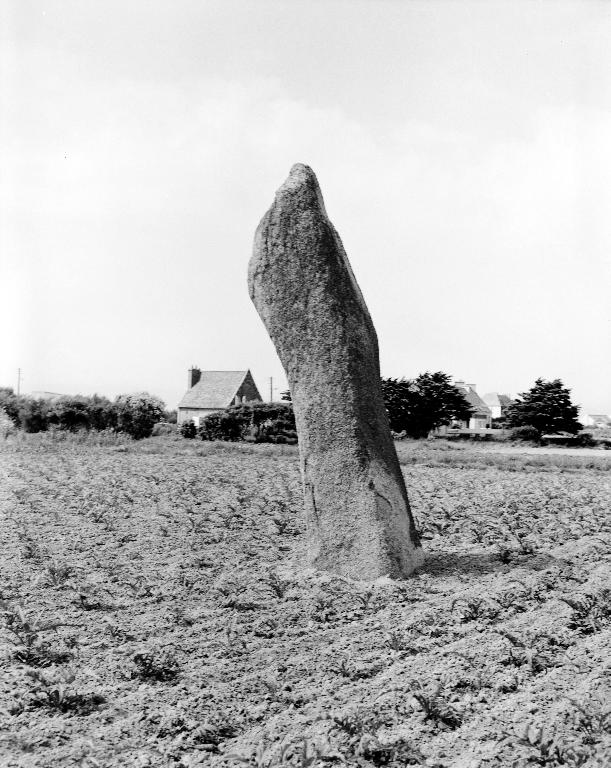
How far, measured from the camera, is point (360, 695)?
3.66 meters

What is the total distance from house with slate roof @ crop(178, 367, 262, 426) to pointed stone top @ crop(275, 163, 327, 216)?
129 feet

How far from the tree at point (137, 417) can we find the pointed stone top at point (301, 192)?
88.6ft

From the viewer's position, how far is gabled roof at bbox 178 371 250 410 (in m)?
46.2

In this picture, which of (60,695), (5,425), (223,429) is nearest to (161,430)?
(223,429)

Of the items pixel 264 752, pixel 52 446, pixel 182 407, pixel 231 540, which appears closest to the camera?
pixel 264 752

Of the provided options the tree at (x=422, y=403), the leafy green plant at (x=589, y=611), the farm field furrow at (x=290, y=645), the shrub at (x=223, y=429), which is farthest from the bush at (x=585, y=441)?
the leafy green plant at (x=589, y=611)

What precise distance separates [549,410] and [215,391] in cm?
2134

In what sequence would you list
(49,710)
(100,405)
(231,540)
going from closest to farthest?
1. (49,710)
2. (231,540)
3. (100,405)

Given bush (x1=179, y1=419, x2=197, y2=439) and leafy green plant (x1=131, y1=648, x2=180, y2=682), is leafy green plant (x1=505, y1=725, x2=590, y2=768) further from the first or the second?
bush (x1=179, y1=419, x2=197, y2=439)

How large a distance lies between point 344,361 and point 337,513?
1320mm

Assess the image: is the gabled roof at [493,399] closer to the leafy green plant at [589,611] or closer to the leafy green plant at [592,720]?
the leafy green plant at [589,611]

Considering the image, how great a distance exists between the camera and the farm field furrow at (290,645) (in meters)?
3.20

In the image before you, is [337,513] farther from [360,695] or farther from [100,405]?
[100,405]

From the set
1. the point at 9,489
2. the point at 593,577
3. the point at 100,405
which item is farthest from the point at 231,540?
the point at 100,405
